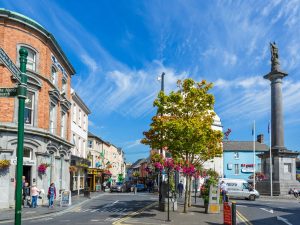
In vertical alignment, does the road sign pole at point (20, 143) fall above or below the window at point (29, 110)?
below

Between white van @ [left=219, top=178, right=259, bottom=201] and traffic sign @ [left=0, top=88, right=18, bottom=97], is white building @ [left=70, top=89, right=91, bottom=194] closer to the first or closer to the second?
white van @ [left=219, top=178, right=259, bottom=201]

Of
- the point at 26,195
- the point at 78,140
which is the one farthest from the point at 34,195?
the point at 78,140

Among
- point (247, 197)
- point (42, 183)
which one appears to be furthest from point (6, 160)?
point (247, 197)

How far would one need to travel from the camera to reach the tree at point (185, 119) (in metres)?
22.4

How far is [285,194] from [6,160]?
3008 cm

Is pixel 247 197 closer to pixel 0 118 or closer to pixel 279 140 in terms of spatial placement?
pixel 279 140

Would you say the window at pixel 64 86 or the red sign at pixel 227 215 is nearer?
the red sign at pixel 227 215

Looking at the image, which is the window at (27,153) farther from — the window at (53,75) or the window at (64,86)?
the window at (64,86)

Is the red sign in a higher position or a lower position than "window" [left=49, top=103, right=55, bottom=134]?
lower

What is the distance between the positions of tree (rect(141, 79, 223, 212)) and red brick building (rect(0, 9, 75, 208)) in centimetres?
882

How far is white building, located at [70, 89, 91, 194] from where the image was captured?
143ft

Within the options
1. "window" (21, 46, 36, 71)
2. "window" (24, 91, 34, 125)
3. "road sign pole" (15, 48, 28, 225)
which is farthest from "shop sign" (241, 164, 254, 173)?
"road sign pole" (15, 48, 28, 225)

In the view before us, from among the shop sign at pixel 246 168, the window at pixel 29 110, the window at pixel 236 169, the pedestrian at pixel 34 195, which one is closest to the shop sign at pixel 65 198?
the pedestrian at pixel 34 195

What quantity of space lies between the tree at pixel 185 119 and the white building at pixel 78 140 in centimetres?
2027
